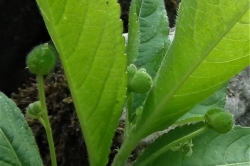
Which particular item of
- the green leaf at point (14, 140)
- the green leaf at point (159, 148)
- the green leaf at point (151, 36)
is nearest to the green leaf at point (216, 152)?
the green leaf at point (159, 148)

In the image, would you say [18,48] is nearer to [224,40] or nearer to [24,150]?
[24,150]

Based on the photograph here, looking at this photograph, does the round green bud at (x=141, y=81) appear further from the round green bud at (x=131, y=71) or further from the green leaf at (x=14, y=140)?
the green leaf at (x=14, y=140)

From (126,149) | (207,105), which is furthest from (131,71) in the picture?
(207,105)

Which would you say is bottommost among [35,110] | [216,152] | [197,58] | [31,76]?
[31,76]

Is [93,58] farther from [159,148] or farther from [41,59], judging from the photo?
[159,148]

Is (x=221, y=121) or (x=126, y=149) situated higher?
(x=221, y=121)
